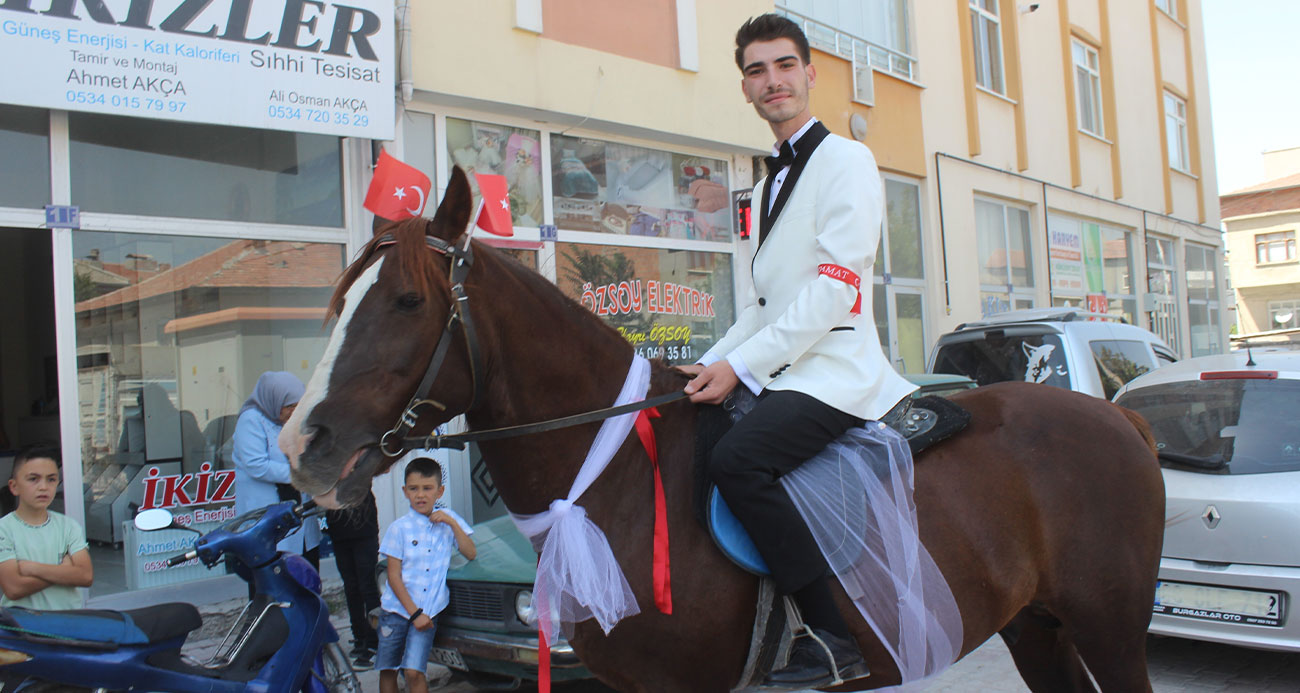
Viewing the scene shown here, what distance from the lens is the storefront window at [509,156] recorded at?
8.23 m

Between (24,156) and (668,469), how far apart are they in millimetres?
5942

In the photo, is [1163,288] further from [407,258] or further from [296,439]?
[296,439]

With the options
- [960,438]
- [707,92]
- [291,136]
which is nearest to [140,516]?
[960,438]

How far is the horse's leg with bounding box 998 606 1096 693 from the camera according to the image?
11.1 ft

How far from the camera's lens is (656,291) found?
378 inches

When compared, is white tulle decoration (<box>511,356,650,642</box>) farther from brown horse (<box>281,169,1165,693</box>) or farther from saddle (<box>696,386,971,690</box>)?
saddle (<box>696,386,971,690</box>)

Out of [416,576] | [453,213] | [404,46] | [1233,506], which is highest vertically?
[404,46]

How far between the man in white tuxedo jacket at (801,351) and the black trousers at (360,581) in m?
4.07

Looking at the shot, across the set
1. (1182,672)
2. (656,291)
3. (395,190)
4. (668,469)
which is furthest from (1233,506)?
(656,291)

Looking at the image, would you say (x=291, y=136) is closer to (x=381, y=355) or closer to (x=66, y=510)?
(x=66, y=510)

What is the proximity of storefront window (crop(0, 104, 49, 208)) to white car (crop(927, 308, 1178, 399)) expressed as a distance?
24.7 ft

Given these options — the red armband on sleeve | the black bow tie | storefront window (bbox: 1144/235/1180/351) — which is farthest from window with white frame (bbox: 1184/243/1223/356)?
the red armband on sleeve

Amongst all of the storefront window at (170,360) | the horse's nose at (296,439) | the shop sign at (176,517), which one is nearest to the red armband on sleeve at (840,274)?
the horse's nose at (296,439)

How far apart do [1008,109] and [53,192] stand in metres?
14.5
